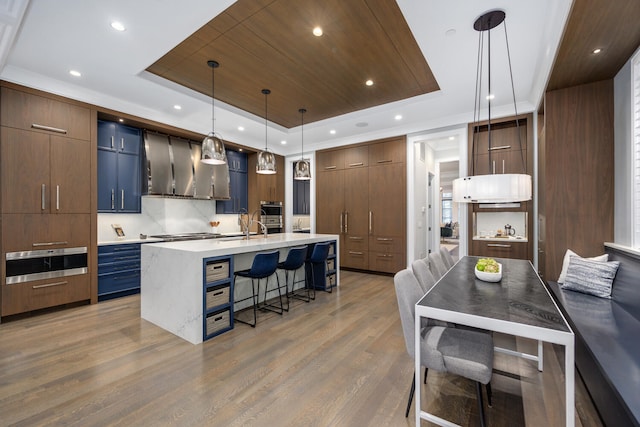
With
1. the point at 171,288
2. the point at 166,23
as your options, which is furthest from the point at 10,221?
Result: the point at 166,23

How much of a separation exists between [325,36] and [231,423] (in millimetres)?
3311

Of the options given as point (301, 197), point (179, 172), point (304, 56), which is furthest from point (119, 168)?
point (301, 197)

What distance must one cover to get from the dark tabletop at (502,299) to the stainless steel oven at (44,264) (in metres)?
4.47

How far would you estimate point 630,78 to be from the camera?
2.59 meters

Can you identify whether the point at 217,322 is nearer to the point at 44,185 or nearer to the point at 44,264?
the point at 44,264

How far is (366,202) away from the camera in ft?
19.8

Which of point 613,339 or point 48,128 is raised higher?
point 48,128

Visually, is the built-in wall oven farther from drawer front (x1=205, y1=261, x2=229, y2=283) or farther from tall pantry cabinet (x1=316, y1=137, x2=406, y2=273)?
drawer front (x1=205, y1=261, x2=229, y2=283)

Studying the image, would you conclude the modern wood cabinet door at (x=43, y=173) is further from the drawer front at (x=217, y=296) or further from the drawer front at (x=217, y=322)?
the drawer front at (x=217, y=322)

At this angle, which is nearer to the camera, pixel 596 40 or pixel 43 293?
pixel 596 40

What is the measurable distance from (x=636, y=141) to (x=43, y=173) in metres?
6.47

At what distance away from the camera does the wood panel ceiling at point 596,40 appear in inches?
77.0

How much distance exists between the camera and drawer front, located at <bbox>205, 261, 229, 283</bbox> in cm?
287

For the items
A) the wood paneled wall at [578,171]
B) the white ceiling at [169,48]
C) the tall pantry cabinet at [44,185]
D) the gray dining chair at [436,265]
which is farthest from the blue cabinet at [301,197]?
the wood paneled wall at [578,171]
